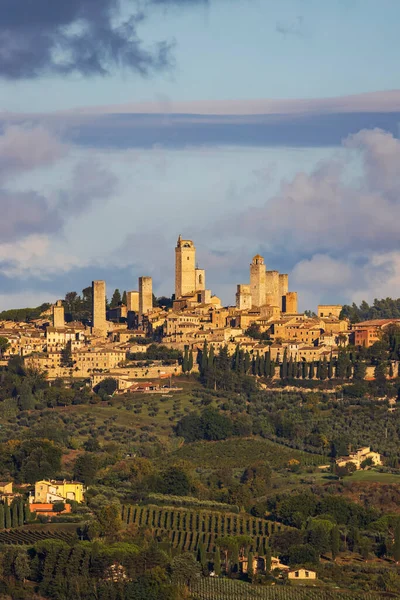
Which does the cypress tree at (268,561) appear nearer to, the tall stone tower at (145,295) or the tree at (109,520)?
the tree at (109,520)

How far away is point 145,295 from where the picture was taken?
103938 millimetres

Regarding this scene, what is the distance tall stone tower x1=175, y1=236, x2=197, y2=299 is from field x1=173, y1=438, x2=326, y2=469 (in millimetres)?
20113

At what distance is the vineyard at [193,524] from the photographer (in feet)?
221

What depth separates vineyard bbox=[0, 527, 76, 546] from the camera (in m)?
66.6

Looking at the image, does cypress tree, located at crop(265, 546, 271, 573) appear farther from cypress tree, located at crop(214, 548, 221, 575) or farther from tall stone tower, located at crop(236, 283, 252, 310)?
tall stone tower, located at crop(236, 283, 252, 310)

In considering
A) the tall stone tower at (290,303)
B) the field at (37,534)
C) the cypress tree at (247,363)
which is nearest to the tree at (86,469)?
the field at (37,534)

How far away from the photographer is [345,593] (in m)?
61.2

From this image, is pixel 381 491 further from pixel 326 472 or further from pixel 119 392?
pixel 119 392

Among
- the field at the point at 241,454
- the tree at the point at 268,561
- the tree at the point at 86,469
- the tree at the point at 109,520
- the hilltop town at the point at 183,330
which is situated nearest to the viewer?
the tree at the point at 268,561

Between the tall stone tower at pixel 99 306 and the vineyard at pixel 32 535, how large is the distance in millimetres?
35132

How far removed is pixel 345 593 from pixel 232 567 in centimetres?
470

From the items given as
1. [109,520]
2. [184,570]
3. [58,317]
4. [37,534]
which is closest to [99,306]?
[58,317]

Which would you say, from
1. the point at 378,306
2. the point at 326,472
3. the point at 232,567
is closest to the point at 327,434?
the point at 326,472

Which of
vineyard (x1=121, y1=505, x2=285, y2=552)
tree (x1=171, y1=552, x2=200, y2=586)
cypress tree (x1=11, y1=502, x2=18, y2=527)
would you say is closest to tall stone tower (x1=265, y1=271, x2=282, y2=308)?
vineyard (x1=121, y1=505, x2=285, y2=552)
